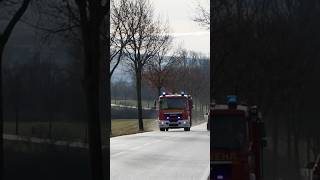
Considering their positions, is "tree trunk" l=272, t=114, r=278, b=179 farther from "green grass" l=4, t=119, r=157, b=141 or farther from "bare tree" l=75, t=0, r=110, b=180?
"green grass" l=4, t=119, r=157, b=141

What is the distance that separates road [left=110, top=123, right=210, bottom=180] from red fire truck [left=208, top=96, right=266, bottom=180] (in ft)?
17.9

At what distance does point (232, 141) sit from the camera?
1155 centimetres

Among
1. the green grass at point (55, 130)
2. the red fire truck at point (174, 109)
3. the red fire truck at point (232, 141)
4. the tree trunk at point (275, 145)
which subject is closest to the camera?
the green grass at point (55, 130)

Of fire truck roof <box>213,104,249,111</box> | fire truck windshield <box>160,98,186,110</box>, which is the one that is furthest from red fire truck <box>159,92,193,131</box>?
fire truck roof <box>213,104,249,111</box>

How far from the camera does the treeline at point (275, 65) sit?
1196cm

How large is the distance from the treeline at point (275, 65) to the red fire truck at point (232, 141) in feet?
2.05

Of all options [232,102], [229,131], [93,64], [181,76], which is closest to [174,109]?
[181,76]

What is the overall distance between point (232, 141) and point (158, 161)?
11.2 m

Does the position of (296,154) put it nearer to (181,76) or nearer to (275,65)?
(275,65)

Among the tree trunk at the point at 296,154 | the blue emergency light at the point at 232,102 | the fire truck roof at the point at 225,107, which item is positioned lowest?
the tree trunk at the point at 296,154

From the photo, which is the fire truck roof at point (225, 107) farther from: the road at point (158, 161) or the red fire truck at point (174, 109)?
the red fire truck at point (174, 109)

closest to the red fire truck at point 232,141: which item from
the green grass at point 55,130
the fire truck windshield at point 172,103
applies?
the green grass at point 55,130

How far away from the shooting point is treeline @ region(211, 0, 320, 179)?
12.0m

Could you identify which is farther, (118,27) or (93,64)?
(118,27)
